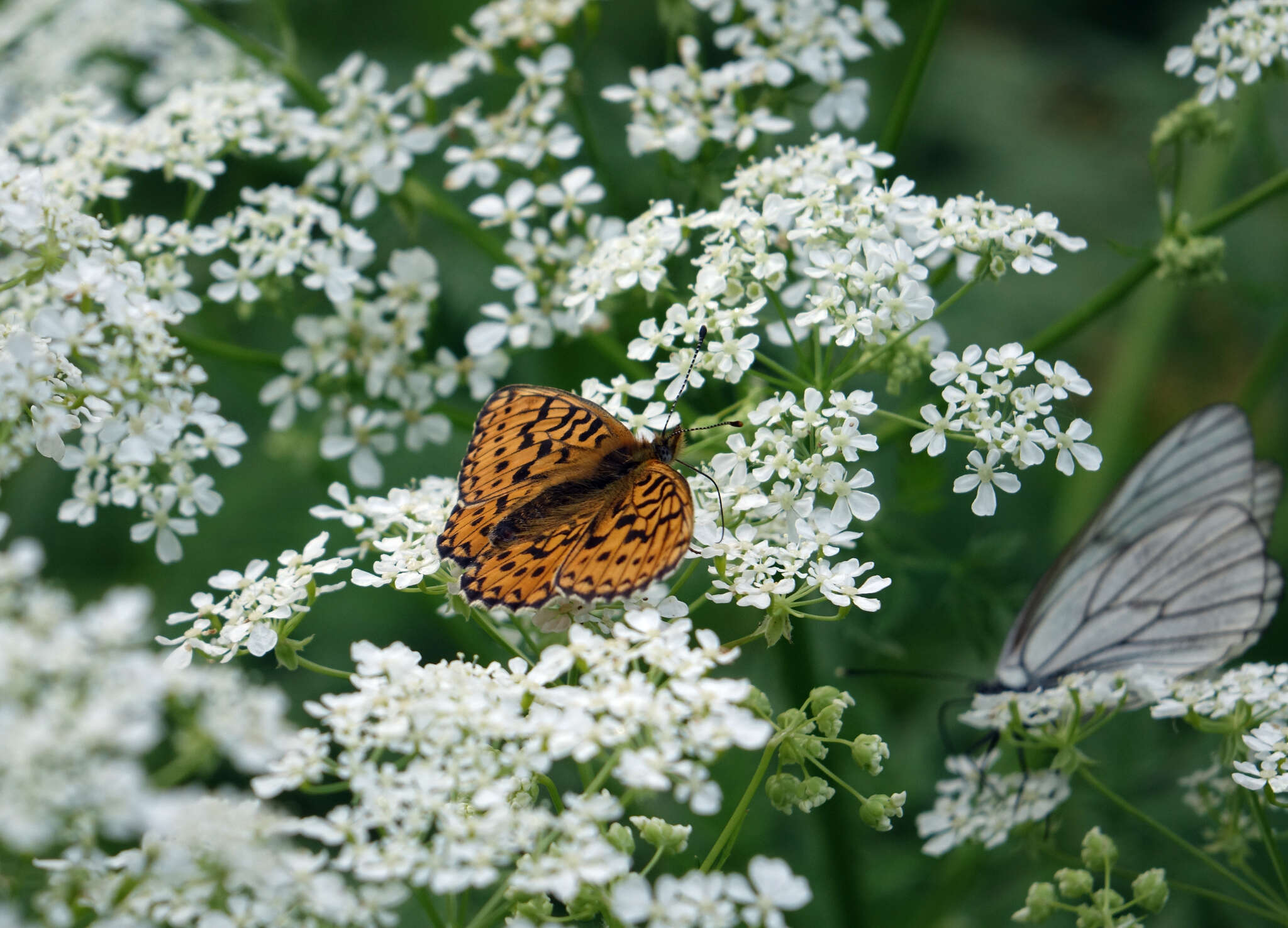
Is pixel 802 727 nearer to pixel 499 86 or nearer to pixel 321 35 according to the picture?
pixel 499 86

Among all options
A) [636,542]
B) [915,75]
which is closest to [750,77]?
[915,75]

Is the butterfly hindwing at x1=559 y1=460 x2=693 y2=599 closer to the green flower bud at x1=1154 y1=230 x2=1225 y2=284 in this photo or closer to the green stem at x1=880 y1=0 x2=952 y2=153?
the green stem at x1=880 y1=0 x2=952 y2=153

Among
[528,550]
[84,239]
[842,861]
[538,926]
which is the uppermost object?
[84,239]

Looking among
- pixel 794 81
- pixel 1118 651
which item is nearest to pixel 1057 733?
pixel 1118 651

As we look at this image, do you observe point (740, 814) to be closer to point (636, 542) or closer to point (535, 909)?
point (535, 909)

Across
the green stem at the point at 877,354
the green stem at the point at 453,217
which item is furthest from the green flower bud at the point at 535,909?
the green stem at the point at 453,217

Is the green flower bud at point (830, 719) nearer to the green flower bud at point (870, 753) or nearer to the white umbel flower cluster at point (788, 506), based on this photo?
the green flower bud at point (870, 753)

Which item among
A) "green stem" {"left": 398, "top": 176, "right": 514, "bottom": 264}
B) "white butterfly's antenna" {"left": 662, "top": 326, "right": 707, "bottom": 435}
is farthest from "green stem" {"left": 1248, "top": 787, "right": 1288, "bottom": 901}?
"green stem" {"left": 398, "top": 176, "right": 514, "bottom": 264}
